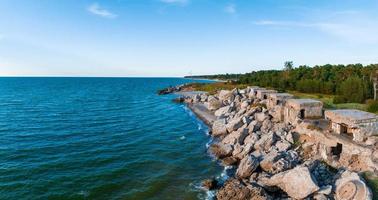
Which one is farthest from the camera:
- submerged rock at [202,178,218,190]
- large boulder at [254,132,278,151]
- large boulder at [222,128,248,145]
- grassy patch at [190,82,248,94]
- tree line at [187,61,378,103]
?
grassy patch at [190,82,248,94]

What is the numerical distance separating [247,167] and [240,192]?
15.1ft

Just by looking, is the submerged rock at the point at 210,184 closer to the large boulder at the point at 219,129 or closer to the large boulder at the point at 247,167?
the large boulder at the point at 247,167

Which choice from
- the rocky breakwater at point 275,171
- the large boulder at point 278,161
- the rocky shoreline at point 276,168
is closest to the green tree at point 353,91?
the rocky shoreline at point 276,168

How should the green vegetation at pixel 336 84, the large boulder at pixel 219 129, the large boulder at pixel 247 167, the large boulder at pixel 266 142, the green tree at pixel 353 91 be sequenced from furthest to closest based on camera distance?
the green tree at pixel 353 91
the green vegetation at pixel 336 84
the large boulder at pixel 219 129
the large boulder at pixel 266 142
the large boulder at pixel 247 167

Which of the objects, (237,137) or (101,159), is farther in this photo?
(237,137)

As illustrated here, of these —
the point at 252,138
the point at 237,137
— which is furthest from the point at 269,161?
the point at 237,137

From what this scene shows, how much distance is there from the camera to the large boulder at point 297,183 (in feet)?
64.2

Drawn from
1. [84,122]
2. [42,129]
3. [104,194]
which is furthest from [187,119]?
[104,194]

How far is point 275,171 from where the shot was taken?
77.7 feet

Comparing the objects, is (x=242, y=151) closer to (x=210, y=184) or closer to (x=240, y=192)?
(x=210, y=184)

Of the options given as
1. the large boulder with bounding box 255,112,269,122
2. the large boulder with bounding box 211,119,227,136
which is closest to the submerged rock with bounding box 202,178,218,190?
the large boulder with bounding box 211,119,227,136

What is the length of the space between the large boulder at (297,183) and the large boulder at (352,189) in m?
1.45

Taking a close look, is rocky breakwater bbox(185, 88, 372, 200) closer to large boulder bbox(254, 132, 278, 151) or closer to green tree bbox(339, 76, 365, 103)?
large boulder bbox(254, 132, 278, 151)

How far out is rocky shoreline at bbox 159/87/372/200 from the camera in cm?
1958
